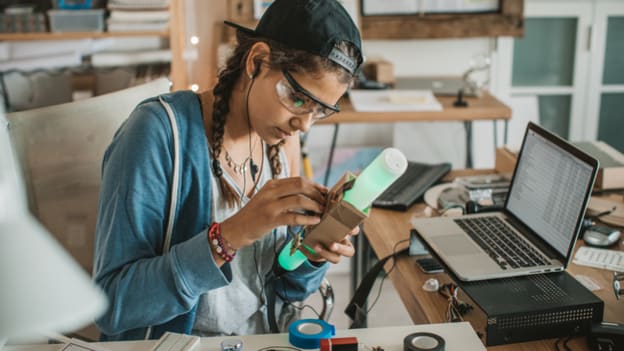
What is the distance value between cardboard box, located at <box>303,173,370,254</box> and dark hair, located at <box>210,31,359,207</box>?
0.24 metres

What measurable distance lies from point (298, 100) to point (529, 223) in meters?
0.66

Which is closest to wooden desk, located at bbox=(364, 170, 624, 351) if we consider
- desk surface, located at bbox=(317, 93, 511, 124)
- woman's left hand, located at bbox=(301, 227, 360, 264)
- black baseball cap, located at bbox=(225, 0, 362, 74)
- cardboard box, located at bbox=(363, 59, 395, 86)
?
woman's left hand, located at bbox=(301, 227, 360, 264)

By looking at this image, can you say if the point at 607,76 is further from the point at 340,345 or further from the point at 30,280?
the point at 30,280

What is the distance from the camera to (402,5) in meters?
3.22

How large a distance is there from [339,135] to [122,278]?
2.30 metres

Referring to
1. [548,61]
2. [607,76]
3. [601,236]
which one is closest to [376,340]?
[601,236]

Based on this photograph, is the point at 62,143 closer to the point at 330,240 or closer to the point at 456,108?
the point at 330,240

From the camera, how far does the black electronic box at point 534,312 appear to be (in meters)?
1.21

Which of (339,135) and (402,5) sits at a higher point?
(402,5)

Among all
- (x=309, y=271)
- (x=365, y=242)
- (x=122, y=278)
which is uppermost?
(x=122, y=278)

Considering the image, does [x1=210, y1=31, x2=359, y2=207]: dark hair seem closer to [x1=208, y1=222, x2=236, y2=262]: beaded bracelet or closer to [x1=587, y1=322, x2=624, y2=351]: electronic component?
[x1=208, y1=222, x2=236, y2=262]: beaded bracelet

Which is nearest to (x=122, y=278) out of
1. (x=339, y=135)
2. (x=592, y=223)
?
(x=592, y=223)

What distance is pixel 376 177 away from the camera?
1.02 meters

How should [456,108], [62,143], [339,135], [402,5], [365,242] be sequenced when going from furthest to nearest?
1. [339,135]
2. [402,5]
3. [456,108]
4. [365,242]
5. [62,143]
